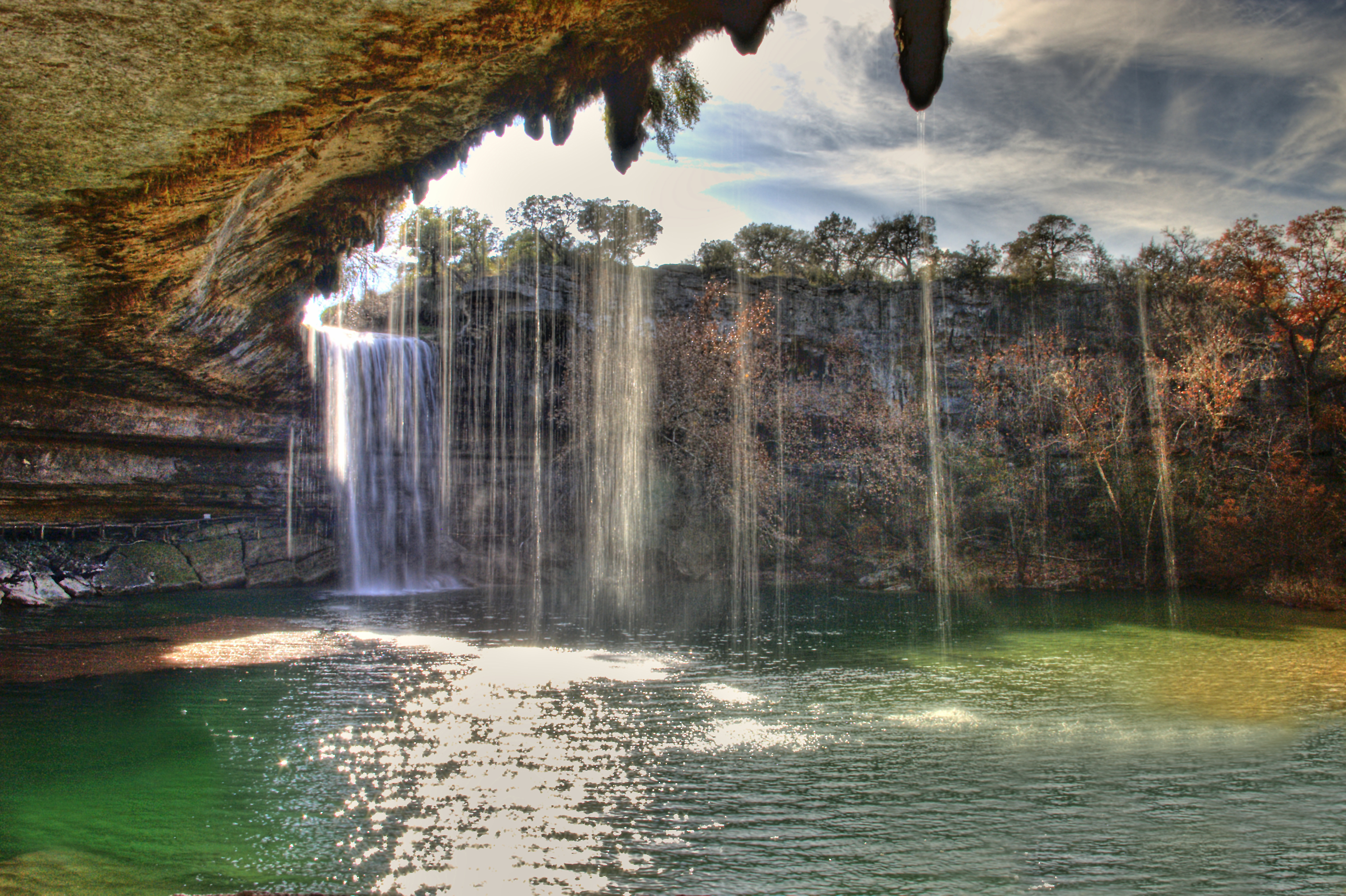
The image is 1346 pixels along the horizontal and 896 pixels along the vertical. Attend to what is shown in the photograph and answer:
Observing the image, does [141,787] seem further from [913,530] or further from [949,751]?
[913,530]

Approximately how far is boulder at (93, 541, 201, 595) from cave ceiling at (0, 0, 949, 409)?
983 centimetres

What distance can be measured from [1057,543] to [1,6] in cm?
2576

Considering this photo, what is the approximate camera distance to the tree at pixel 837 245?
118 feet

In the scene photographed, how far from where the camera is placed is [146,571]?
19.9 meters

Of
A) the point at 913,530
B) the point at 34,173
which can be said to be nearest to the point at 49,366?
the point at 34,173

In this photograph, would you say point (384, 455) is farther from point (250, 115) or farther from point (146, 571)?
point (250, 115)

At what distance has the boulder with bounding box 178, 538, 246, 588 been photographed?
68.6ft

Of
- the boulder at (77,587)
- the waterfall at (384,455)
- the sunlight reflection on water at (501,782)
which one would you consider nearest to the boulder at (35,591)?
the boulder at (77,587)

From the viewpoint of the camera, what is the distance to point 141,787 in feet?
18.8

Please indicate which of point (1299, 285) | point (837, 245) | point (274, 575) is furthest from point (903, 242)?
point (274, 575)

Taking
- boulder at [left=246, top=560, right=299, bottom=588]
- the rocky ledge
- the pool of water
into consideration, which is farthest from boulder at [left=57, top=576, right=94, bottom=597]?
the pool of water

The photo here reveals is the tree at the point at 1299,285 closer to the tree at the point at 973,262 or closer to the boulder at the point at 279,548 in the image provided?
the tree at the point at 973,262

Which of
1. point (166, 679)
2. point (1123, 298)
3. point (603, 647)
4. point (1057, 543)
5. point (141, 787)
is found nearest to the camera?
point (141, 787)

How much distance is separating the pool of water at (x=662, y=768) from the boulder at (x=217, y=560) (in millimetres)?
8806
